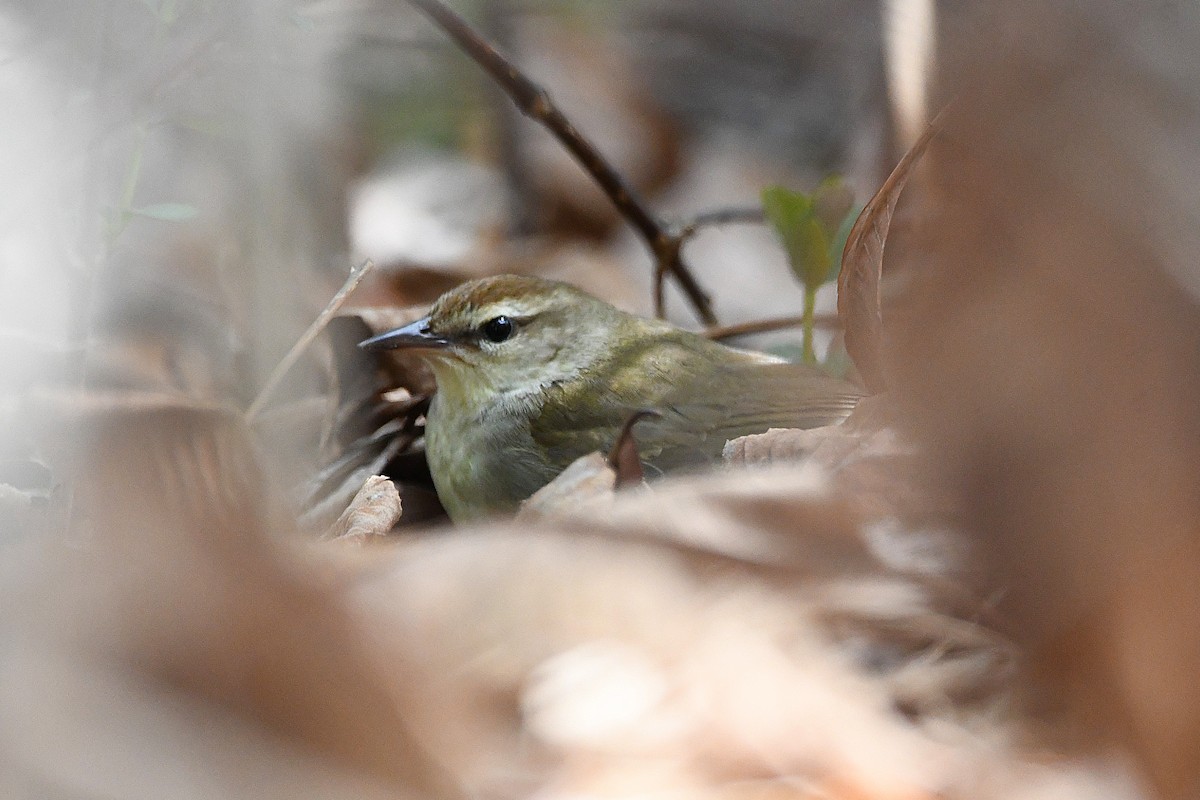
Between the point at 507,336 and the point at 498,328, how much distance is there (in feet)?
0.10

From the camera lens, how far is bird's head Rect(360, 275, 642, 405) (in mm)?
2746

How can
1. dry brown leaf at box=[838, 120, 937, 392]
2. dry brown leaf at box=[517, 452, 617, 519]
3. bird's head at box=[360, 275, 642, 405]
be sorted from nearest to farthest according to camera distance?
dry brown leaf at box=[517, 452, 617, 519], dry brown leaf at box=[838, 120, 937, 392], bird's head at box=[360, 275, 642, 405]

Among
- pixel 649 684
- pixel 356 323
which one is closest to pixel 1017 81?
pixel 649 684

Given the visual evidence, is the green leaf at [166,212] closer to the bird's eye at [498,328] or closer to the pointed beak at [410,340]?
the pointed beak at [410,340]

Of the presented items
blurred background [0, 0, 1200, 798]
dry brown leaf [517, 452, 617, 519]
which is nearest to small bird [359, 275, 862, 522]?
dry brown leaf [517, 452, 617, 519]

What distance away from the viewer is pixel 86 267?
7.35 ft

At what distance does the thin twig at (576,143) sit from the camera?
3.16 m

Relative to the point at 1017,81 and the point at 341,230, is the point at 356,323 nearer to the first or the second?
the point at 341,230

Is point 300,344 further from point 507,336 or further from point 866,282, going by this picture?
point 866,282

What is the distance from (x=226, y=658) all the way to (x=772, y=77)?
551 centimetres

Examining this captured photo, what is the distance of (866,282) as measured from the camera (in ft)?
5.53

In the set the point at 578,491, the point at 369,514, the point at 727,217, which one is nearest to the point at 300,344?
the point at 369,514

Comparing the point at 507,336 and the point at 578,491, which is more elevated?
the point at 507,336

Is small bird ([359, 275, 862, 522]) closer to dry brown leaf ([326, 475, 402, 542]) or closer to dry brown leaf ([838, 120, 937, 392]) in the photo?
dry brown leaf ([326, 475, 402, 542])
